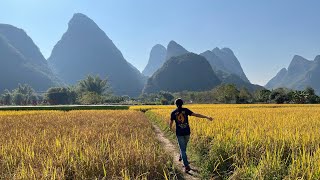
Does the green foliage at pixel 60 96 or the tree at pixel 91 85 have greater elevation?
the tree at pixel 91 85

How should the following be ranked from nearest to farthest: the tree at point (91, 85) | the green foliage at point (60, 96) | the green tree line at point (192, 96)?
1. the green tree line at point (192, 96)
2. the green foliage at point (60, 96)
3. the tree at point (91, 85)

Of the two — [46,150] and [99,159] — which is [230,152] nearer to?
[99,159]

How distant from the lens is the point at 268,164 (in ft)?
24.0

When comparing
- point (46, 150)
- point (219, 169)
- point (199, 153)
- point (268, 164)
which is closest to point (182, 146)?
point (219, 169)

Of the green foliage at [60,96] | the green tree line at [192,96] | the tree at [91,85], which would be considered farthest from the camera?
→ the tree at [91,85]

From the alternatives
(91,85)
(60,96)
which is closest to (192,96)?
(91,85)

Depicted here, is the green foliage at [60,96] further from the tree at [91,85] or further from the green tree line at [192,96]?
the tree at [91,85]

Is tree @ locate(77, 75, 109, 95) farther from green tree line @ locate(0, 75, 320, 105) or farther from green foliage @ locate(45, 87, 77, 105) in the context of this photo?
green foliage @ locate(45, 87, 77, 105)

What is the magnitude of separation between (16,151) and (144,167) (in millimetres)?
3723

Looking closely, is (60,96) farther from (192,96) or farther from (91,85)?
(192,96)

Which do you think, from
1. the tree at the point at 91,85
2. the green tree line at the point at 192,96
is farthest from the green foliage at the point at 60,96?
the tree at the point at 91,85

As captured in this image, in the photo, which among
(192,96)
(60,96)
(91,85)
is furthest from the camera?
(192,96)

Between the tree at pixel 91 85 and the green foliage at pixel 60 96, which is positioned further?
the tree at pixel 91 85

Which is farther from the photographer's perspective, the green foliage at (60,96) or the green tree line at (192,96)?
the green foliage at (60,96)
